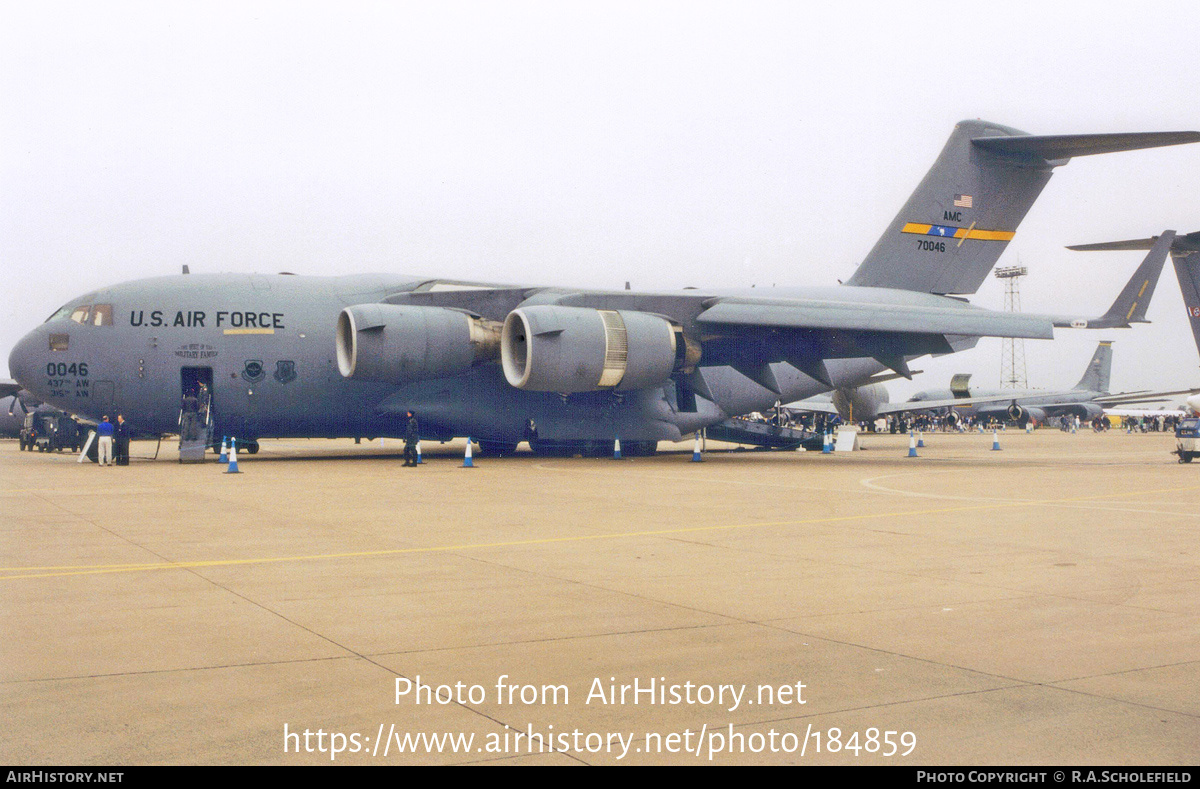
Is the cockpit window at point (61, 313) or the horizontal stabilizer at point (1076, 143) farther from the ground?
the horizontal stabilizer at point (1076, 143)

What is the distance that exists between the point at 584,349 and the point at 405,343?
356 cm

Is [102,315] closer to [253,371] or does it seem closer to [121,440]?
[121,440]

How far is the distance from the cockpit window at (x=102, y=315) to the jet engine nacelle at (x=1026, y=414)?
195ft

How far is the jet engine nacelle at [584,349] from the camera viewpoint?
20.7 m

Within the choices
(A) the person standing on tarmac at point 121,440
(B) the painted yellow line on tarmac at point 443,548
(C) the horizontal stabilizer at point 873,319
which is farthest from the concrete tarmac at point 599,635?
(A) the person standing on tarmac at point 121,440

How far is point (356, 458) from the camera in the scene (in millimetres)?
25250

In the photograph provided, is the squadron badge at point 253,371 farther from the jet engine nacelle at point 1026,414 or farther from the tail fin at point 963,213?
the jet engine nacelle at point 1026,414

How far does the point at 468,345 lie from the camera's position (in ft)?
71.8

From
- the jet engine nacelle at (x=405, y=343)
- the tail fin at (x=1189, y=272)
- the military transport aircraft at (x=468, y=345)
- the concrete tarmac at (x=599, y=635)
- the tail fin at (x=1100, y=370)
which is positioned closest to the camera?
the concrete tarmac at (x=599, y=635)

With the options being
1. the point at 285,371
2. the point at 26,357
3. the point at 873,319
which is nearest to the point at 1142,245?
the point at 873,319

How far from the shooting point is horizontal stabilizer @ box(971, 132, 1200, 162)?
70.7 feet
